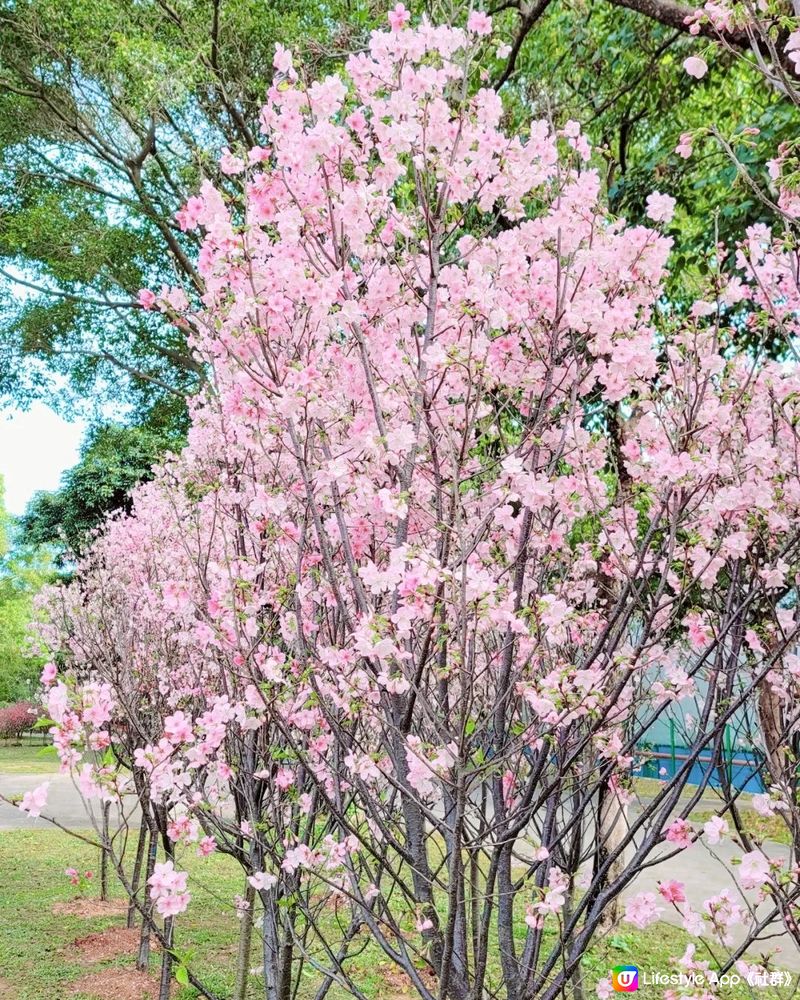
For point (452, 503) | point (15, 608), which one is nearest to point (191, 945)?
point (452, 503)

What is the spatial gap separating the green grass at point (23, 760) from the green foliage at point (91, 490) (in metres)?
4.77

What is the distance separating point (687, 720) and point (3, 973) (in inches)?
214

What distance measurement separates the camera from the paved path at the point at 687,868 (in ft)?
22.5

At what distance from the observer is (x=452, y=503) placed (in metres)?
2.30

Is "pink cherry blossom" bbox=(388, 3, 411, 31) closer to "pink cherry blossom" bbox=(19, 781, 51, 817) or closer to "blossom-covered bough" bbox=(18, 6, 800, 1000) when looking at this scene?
"blossom-covered bough" bbox=(18, 6, 800, 1000)

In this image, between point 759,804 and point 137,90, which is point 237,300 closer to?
point 759,804

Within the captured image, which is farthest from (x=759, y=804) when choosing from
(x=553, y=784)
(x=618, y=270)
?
(x=618, y=270)

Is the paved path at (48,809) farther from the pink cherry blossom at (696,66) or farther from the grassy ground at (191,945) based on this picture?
the pink cherry blossom at (696,66)

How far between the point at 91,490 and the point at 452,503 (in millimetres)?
18556

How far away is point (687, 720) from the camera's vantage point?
508cm

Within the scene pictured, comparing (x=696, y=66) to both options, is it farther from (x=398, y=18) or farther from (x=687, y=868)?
(x=687, y=868)

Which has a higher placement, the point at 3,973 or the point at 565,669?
the point at 565,669

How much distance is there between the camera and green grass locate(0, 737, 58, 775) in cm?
1733

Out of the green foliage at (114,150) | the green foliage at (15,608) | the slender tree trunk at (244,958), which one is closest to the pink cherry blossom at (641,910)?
the slender tree trunk at (244,958)
